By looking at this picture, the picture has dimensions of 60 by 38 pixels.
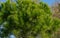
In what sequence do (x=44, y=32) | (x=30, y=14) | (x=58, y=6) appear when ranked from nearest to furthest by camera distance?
(x=30, y=14) → (x=44, y=32) → (x=58, y=6)

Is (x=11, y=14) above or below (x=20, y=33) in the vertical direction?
above

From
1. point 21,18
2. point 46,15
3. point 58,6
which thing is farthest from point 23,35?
point 58,6

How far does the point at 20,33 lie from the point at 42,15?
1.25m

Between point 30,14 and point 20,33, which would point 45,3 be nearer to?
point 30,14

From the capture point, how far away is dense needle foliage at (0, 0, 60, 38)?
880 centimetres

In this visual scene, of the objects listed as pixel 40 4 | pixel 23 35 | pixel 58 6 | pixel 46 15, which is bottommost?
pixel 23 35

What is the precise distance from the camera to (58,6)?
16125mm

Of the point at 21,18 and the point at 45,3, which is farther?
the point at 45,3

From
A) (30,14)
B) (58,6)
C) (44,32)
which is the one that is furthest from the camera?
(58,6)

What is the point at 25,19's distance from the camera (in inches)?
349

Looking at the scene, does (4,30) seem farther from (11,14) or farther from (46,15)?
(46,15)

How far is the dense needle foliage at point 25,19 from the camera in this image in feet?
28.9

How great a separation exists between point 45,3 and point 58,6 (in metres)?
6.61

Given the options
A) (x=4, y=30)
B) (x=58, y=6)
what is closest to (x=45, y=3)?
(x=4, y=30)
